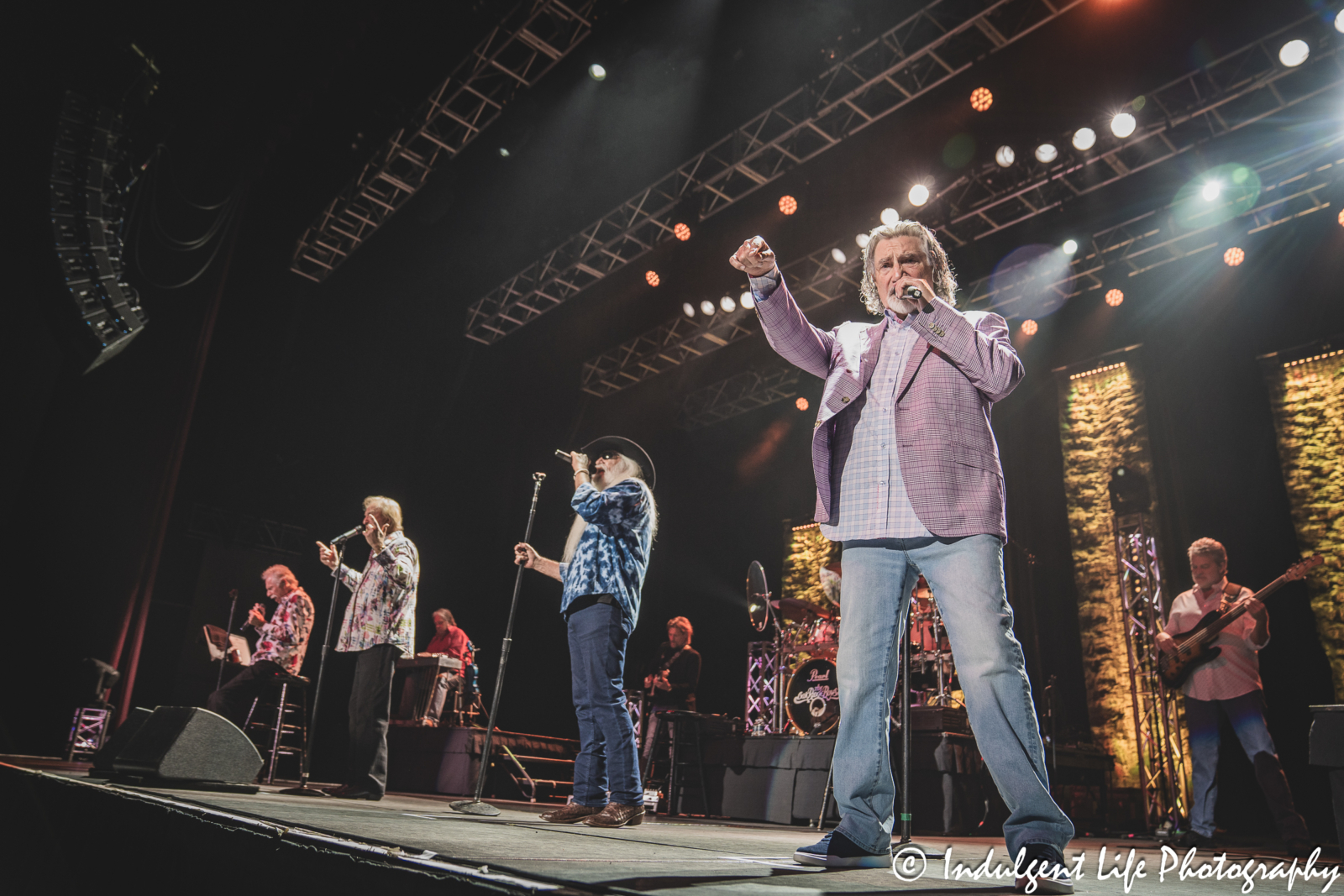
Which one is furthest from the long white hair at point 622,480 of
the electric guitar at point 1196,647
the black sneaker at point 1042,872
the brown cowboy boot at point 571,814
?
the electric guitar at point 1196,647

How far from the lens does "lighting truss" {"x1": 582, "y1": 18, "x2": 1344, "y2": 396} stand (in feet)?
19.8

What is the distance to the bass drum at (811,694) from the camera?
7156 mm

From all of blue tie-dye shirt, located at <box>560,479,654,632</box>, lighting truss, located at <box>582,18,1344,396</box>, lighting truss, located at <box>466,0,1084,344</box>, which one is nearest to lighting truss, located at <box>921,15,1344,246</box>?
lighting truss, located at <box>582,18,1344,396</box>

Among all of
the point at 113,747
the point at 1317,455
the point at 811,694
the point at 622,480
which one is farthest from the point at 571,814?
the point at 1317,455

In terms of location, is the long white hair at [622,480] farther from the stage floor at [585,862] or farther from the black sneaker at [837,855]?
the black sneaker at [837,855]

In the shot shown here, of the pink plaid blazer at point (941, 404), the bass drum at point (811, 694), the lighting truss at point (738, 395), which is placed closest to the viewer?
the pink plaid blazer at point (941, 404)

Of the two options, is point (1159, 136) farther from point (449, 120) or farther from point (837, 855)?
point (837, 855)

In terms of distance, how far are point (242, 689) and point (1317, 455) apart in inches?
357

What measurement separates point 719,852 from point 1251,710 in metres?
4.03

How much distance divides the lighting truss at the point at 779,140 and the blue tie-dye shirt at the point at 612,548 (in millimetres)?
4863

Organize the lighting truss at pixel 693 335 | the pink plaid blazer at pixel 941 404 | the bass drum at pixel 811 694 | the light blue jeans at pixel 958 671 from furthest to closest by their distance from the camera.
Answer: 1. the lighting truss at pixel 693 335
2. the bass drum at pixel 811 694
3. the pink plaid blazer at pixel 941 404
4. the light blue jeans at pixel 958 671

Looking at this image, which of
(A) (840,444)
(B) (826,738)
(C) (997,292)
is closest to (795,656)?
(B) (826,738)

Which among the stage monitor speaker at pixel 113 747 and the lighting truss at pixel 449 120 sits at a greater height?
the lighting truss at pixel 449 120

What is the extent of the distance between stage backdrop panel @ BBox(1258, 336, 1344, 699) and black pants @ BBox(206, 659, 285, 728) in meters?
8.35
